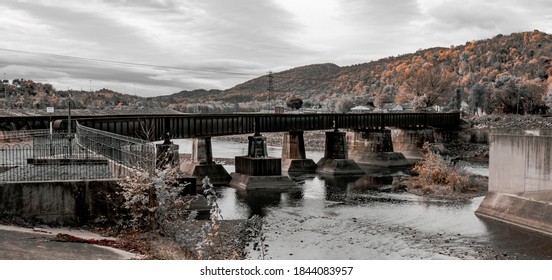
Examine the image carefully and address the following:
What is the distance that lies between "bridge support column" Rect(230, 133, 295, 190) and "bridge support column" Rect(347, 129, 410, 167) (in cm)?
2730

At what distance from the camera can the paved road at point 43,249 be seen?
16688 millimetres

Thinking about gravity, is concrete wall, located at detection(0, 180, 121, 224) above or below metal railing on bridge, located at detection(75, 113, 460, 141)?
below

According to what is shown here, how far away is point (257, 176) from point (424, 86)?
116681mm

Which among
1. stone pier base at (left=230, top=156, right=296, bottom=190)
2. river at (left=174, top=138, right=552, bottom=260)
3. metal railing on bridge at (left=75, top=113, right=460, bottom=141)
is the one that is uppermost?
metal railing on bridge at (left=75, top=113, right=460, bottom=141)

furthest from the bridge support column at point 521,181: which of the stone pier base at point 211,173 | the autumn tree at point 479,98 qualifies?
the autumn tree at point 479,98

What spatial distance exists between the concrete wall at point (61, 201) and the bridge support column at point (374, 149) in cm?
5941

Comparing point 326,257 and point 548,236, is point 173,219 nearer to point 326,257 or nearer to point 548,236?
point 326,257

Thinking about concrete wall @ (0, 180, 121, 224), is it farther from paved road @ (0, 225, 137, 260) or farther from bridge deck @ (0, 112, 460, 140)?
bridge deck @ (0, 112, 460, 140)

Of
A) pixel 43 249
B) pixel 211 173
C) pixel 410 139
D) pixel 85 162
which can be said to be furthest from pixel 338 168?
pixel 43 249

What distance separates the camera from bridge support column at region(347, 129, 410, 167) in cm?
7900

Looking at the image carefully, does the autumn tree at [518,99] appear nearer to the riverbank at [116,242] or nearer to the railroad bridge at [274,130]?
the railroad bridge at [274,130]

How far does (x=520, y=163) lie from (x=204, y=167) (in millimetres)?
32817

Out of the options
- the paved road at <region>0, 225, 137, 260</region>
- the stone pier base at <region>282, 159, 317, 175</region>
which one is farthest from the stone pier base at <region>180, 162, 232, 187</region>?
the paved road at <region>0, 225, 137, 260</region>

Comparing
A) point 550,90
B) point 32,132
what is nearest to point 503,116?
point 550,90
